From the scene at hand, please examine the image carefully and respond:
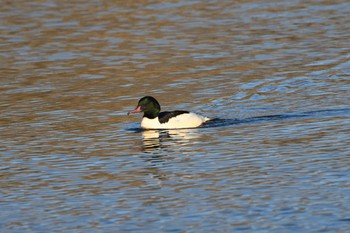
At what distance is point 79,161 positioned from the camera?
1430 cm

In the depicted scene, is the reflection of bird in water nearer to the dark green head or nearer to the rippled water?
the rippled water

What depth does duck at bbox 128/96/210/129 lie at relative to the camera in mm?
16875

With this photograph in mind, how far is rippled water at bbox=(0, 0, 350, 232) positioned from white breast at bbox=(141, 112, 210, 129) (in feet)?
0.58

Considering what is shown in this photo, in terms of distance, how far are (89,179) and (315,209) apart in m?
3.26

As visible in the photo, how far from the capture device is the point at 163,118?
17.3 m

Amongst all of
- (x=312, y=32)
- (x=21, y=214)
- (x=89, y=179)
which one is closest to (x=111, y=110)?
(x=89, y=179)

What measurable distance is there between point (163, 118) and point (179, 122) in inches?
16.2

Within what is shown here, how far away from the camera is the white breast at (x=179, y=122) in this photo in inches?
663

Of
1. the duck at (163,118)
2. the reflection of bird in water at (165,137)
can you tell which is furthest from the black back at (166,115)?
the reflection of bird in water at (165,137)

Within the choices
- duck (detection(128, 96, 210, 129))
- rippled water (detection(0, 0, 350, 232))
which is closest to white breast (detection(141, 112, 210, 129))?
duck (detection(128, 96, 210, 129))

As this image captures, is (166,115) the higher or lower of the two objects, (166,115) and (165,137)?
the higher

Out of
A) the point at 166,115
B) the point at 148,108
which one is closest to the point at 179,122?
the point at 166,115

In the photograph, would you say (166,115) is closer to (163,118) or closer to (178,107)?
(163,118)

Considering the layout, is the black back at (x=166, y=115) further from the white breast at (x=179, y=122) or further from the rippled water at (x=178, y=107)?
the rippled water at (x=178, y=107)
